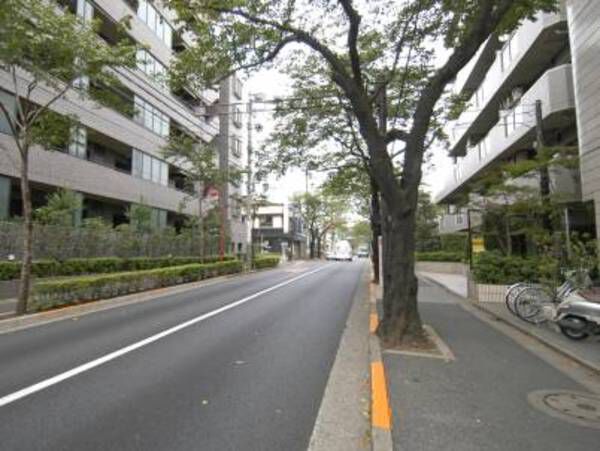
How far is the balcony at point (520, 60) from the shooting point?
15242 millimetres

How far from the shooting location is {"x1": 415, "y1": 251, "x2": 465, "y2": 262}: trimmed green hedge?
27.7 m

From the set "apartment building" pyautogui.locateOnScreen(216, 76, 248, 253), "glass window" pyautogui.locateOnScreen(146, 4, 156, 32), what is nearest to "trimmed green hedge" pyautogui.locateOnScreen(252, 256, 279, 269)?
"apartment building" pyautogui.locateOnScreen(216, 76, 248, 253)

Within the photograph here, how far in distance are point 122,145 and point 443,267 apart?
21.6m

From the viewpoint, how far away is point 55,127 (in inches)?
426

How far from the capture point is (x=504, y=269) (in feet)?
41.9

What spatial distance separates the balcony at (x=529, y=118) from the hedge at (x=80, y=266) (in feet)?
58.9

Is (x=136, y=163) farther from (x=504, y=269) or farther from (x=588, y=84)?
(x=588, y=84)

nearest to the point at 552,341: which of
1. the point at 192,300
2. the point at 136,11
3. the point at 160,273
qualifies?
the point at 192,300

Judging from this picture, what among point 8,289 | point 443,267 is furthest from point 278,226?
point 8,289

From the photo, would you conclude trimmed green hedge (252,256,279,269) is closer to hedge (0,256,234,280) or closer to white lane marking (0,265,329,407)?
hedge (0,256,234,280)

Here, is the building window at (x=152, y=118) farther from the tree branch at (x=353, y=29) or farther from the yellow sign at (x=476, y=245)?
the tree branch at (x=353, y=29)

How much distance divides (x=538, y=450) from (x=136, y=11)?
29.4m

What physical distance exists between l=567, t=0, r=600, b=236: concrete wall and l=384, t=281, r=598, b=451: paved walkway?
7316 millimetres

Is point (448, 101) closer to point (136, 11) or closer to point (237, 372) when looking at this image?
point (237, 372)
